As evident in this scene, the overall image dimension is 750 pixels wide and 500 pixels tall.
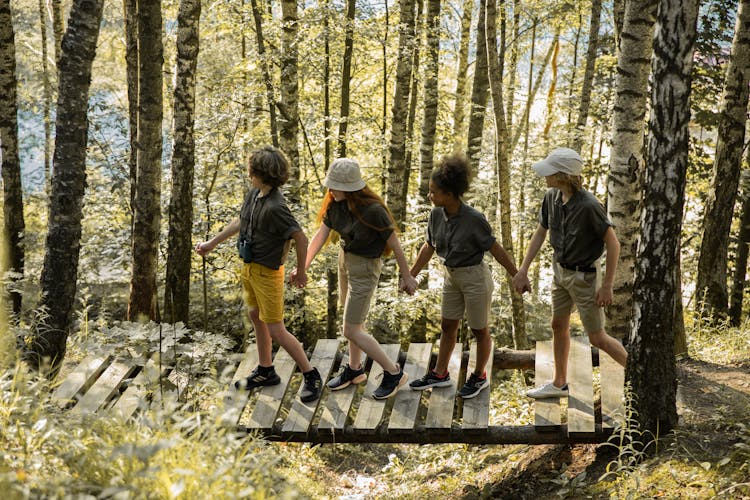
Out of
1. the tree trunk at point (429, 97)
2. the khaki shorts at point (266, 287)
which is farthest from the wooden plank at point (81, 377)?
the tree trunk at point (429, 97)

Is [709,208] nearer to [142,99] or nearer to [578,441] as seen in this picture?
[578,441]

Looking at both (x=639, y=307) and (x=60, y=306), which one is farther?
(x=60, y=306)

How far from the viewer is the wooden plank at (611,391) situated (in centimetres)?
518

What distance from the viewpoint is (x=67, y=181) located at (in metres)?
5.85

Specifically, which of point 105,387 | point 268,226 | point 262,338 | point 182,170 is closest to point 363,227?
point 268,226

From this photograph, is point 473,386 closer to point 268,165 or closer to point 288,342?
point 288,342

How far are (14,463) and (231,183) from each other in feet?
32.1

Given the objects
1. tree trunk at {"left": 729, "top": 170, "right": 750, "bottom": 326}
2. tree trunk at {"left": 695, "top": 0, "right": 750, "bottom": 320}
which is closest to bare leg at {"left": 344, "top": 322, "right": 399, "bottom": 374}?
tree trunk at {"left": 695, "top": 0, "right": 750, "bottom": 320}

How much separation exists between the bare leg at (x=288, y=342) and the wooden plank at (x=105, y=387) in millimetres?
1588

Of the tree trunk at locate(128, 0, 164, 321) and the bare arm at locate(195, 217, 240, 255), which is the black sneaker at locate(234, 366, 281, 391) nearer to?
the bare arm at locate(195, 217, 240, 255)

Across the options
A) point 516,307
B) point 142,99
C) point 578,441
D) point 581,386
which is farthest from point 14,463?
point 516,307

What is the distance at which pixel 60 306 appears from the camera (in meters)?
5.99

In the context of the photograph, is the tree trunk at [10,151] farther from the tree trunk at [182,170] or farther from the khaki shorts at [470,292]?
the khaki shorts at [470,292]

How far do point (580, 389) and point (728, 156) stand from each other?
5.28 metres
